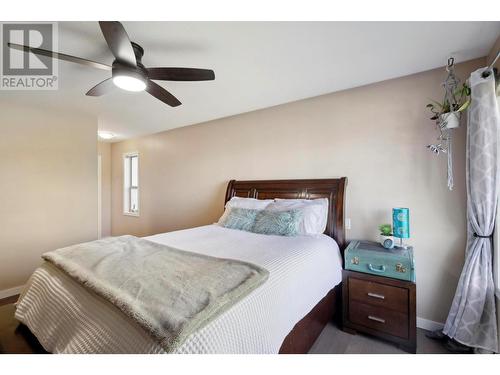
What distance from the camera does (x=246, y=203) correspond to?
2.88 m

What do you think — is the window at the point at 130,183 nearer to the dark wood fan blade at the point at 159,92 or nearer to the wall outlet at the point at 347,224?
the dark wood fan blade at the point at 159,92

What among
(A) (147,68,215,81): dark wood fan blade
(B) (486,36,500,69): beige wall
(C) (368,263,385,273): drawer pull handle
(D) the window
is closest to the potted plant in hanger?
(B) (486,36,500,69): beige wall

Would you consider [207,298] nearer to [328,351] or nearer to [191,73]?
[328,351]

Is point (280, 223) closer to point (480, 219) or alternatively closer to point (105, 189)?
point (480, 219)

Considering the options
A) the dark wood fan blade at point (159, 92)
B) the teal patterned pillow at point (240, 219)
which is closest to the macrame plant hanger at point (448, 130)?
the teal patterned pillow at point (240, 219)

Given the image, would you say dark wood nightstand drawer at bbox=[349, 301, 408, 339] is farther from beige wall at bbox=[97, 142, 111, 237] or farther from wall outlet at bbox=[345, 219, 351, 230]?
beige wall at bbox=[97, 142, 111, 237]

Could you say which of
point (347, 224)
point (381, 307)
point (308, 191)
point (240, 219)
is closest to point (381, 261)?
point (381, 307)

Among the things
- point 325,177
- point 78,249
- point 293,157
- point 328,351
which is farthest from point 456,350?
point 78,249

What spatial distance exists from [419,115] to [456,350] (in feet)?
6.58

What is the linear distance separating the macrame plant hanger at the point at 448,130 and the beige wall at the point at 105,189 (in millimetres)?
6234

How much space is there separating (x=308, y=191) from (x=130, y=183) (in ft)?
14.5

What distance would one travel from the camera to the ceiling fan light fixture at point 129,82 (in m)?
1.60

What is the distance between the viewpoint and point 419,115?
2129 millimetres
